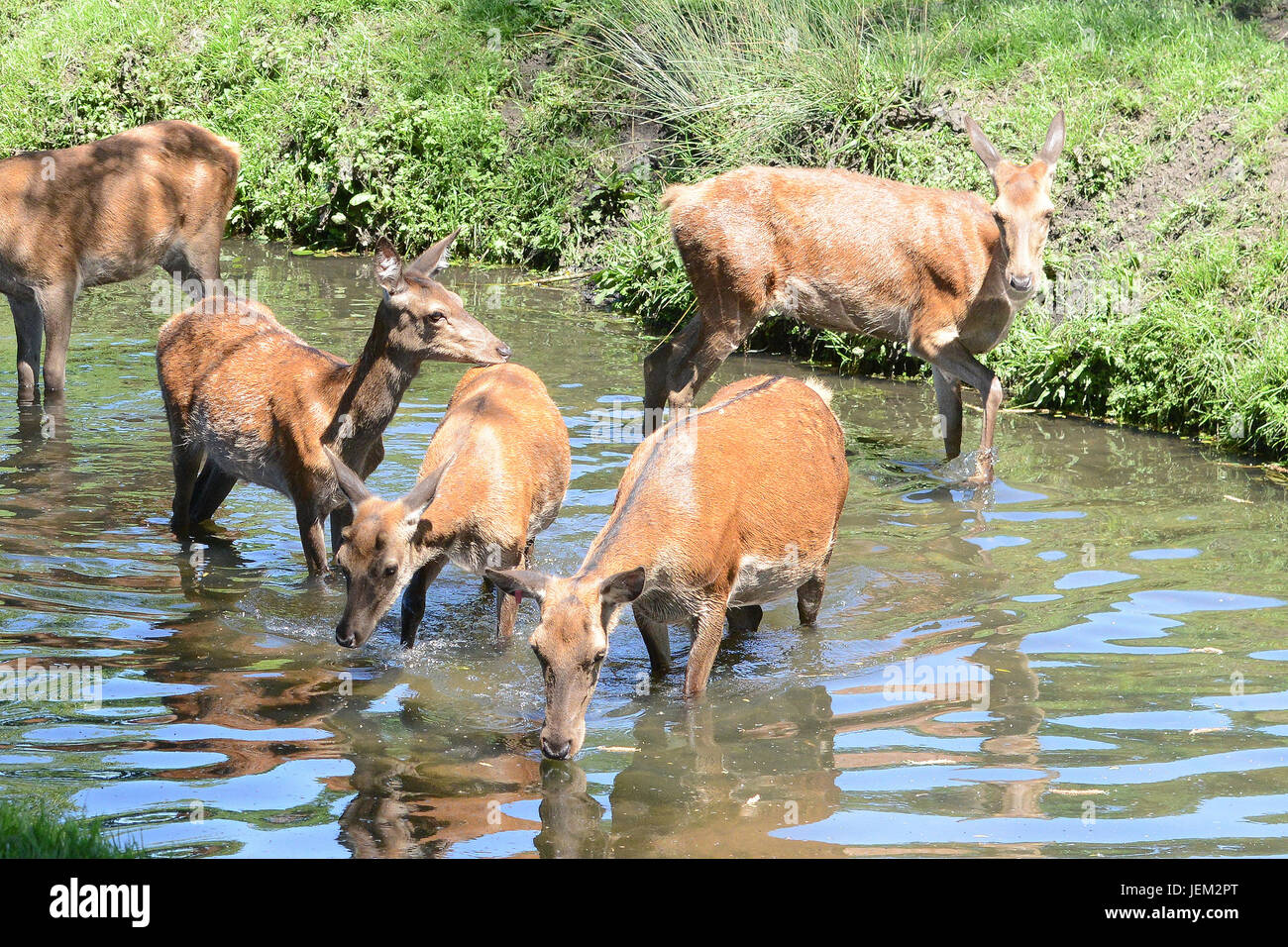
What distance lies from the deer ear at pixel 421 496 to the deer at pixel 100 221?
20.0 ft

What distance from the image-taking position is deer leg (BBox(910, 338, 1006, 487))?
1081 centimetres

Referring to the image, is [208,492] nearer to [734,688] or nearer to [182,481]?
[182,481]

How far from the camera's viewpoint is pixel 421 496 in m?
7.15

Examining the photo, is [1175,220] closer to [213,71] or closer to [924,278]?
[924,278]

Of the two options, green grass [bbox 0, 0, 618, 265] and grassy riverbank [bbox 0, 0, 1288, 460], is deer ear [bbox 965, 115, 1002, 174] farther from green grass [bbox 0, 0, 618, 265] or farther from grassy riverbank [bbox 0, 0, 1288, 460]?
green grass [bbox 0, 0, 618, 265]

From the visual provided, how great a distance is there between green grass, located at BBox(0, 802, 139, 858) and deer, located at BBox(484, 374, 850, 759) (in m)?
1.62

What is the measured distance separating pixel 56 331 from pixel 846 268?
6.25m

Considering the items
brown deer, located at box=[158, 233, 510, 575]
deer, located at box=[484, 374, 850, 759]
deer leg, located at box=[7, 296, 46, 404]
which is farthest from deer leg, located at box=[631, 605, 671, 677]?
deer leg, located at box=[7, 296, 46, 404]

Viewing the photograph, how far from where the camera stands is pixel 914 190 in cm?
1175

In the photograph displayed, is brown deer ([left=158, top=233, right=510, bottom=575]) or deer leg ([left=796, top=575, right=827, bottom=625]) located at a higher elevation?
brown deer ([left=158, top=233, right=510, bottom=575])

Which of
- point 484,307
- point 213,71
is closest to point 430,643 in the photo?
point 484,307

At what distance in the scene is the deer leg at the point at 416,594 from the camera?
7586 millimetres

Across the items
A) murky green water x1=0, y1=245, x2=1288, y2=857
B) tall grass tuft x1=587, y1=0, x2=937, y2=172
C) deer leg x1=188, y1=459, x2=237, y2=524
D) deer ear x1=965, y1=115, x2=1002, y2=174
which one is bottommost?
murky green water x1=0, y1=245, x2=1288, y2=857

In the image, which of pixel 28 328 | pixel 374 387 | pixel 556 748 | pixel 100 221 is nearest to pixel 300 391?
pixel 374 387
